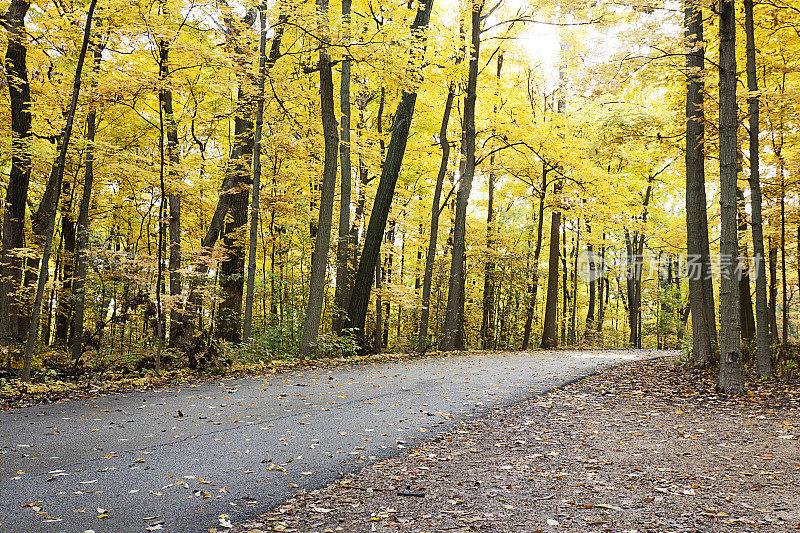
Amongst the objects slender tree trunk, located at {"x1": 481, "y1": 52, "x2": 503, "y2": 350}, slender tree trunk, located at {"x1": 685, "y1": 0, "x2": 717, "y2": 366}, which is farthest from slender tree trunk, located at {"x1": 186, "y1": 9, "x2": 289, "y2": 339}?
slender tree trunk, located at {"x1": 481, "y1": 52, "x2": 503, "y2": 350}

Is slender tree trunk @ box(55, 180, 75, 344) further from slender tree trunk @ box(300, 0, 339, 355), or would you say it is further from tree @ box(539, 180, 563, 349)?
tree @ box(539, 180, 563, 349)

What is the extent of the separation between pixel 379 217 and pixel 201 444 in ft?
29.4

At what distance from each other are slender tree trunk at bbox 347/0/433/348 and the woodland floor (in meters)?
6.39

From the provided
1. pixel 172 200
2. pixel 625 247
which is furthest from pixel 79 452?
pixel 625 247

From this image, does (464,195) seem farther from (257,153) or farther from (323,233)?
(257,153)

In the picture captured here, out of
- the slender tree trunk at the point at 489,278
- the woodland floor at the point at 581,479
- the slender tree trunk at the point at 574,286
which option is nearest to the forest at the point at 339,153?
the slender tree trunk at the point at 489,278

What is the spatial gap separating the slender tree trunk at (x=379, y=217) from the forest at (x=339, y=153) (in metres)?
0.06

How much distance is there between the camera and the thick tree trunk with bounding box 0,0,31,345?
10828mm

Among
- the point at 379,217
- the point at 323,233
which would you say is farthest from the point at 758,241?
the point at 323,233

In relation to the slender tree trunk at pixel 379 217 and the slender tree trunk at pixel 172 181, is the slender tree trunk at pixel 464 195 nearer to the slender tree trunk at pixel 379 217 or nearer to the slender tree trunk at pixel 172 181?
the slender tree trunk at pixel 379 217

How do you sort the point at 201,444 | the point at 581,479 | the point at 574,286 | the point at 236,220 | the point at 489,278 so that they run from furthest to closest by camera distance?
the point at 574,286 < the point at 489,278 < the point at 236,220 < the point at 201,444 < the point at 581,479

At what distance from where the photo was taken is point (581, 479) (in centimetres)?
428

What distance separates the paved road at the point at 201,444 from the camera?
3449 mm

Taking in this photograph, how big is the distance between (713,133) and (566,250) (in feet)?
68.0
